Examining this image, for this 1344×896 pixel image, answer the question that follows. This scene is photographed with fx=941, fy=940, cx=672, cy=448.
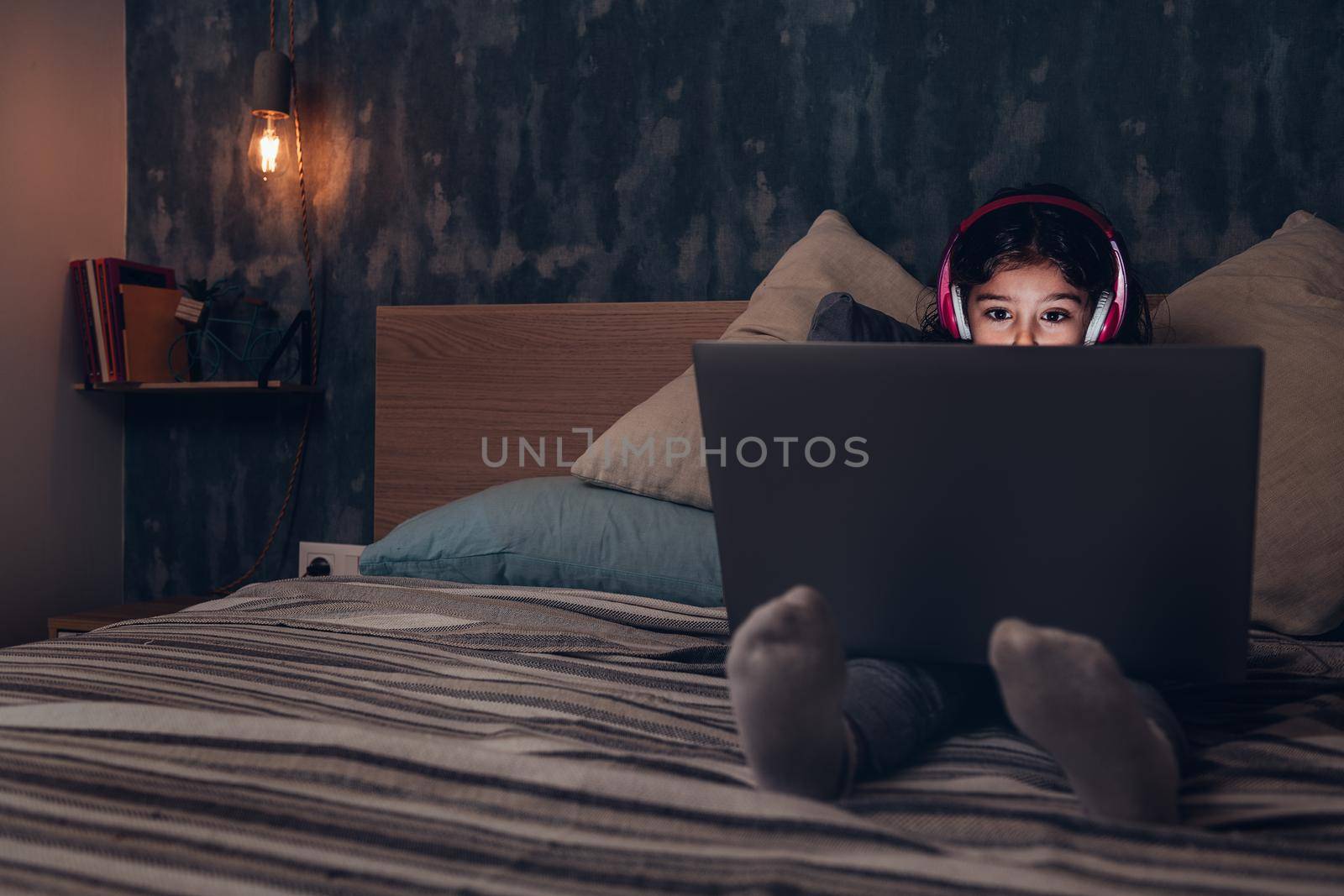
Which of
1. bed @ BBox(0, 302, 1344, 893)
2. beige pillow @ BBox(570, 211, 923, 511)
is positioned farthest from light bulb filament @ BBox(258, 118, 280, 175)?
bed @ BBox(0, 302, 1344, 893)

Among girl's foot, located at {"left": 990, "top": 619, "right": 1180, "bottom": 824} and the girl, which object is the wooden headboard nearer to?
the girl

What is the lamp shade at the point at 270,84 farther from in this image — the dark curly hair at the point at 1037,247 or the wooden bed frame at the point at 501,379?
the dark curly hair at the point at 1037,247

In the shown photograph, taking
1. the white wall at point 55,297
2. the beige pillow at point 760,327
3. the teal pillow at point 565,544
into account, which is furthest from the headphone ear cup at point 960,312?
the white wall at point 55,297

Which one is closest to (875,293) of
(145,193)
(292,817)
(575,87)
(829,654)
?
(575,87)

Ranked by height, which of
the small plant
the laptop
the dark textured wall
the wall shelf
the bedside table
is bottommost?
the bedside table

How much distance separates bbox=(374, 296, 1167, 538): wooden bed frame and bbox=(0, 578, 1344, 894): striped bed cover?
95 centimetres

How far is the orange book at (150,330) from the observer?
7.16 ft

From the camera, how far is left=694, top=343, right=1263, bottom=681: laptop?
0.64 m

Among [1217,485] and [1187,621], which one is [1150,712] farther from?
[1217,485]

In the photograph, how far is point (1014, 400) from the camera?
653mm

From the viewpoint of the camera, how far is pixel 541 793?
2.08 feet

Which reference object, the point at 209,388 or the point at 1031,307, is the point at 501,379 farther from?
the point at 1031,307

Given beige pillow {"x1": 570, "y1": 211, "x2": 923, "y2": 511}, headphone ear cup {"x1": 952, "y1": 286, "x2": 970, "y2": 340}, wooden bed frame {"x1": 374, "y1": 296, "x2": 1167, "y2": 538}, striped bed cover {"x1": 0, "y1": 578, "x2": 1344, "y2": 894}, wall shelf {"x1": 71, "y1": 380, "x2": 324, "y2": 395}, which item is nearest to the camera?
striped bed cover {"x1": 0, "y1": 578, "x2": 1344, "y2": 894}

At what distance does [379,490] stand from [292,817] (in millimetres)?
1501
